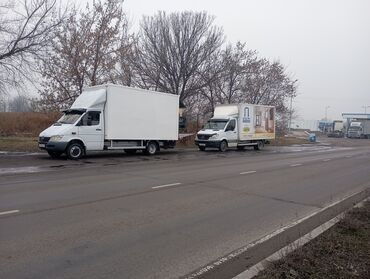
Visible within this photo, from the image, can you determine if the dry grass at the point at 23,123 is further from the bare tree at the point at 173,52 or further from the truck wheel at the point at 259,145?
the truck wheel at the point at 259,145

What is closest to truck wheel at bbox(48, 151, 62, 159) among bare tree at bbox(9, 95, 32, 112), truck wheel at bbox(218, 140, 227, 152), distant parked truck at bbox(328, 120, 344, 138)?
bare tree at bbox(9, 95, 32, 112)

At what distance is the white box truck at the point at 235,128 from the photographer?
29000mm

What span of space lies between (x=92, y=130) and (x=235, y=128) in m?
12.9

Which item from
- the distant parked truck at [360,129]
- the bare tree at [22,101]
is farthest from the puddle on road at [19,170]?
the distant parked truck at [360,129]

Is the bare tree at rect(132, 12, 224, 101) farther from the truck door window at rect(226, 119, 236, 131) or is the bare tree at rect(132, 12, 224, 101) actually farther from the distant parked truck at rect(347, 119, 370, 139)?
the distant parked truck at rect(347, 119, 370, 139)

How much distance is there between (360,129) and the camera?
79.4m

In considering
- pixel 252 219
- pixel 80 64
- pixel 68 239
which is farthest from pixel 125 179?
pixel 80 64

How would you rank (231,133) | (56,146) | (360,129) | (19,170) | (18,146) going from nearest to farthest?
(19,170)
(56,146)
(18,146)
(231,133)
(360,129)

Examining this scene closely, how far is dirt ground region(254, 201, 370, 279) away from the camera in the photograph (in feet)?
15.5

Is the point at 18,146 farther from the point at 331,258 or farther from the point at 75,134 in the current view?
the point at 331,258

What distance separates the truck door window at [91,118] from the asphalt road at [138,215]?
542 cm

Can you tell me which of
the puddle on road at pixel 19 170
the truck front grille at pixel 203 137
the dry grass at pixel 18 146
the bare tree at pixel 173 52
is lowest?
the puddle on road at pixel 19 170

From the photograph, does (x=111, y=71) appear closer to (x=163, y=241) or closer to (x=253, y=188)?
(x=253, y=188)

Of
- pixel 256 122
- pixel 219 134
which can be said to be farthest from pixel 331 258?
pixel 256 122
